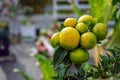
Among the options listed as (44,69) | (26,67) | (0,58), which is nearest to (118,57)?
(44,69)

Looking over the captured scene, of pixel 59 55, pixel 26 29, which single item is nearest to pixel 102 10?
pixel 59 55

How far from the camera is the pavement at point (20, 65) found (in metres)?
6.62

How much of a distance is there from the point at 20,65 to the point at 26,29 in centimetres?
329

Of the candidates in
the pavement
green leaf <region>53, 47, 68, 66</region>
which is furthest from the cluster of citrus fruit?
the pavement

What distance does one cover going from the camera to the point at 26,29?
420 inches

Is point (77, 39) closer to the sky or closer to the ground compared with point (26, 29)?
closer to the sky

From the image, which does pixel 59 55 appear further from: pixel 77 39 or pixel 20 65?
pixel 20 65

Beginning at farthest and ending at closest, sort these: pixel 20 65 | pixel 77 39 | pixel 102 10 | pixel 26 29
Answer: pixel 26 29 → pixel 20 65 → pixel 102 10 → pixel 77 39

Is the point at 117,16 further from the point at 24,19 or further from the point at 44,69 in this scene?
the point at 24,19

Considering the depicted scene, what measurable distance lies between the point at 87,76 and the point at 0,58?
725 centimetres

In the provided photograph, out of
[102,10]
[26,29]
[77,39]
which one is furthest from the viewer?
[26,29]

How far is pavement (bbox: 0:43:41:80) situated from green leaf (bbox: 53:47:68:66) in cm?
562

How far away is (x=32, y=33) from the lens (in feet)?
35.3

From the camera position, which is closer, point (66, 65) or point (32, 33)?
point (66, 65)
